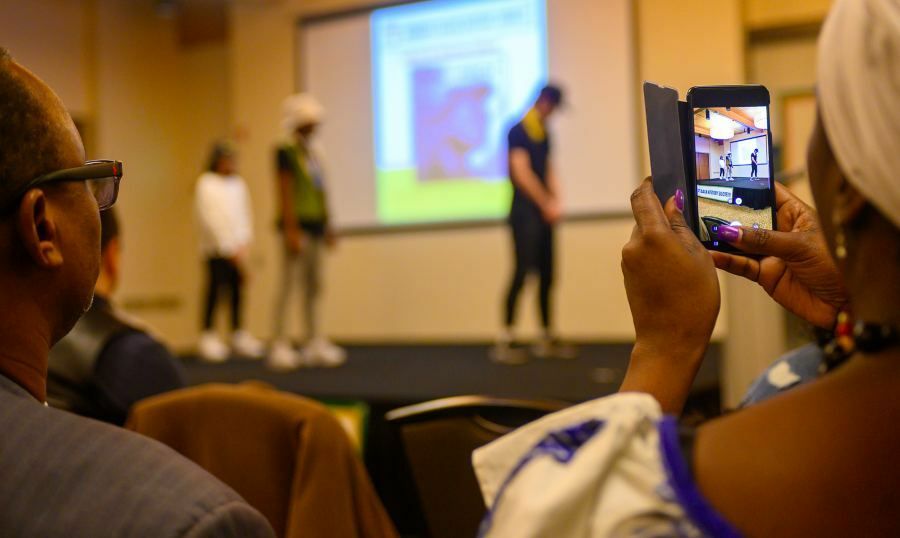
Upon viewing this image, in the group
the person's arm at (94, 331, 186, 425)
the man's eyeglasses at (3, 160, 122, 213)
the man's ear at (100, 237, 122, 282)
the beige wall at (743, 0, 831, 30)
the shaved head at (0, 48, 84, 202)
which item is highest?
the beige wall at (743, 0, 831, 30)

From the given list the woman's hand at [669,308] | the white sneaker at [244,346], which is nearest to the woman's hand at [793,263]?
the woman's hand at [669,308]

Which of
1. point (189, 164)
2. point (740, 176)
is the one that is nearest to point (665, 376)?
point (740, 176)

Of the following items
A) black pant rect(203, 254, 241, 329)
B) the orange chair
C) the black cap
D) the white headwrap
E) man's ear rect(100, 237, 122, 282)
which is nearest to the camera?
the white headwrap

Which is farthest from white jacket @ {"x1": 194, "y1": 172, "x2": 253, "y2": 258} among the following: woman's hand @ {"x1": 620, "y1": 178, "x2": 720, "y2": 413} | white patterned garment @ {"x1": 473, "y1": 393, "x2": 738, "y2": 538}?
white patterned garment @ {"x1": 473, "y1": 393, "x2": 738, "y2": 538}

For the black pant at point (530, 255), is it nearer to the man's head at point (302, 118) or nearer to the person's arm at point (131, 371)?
the man's head at point (302, 118)

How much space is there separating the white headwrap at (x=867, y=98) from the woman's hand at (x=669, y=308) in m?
0.16

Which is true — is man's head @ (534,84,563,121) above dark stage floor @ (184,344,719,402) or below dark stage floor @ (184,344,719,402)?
above

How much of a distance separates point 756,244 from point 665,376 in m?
0.22

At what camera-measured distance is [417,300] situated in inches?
238

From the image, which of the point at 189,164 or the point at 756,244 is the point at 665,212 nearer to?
the point at 756,244

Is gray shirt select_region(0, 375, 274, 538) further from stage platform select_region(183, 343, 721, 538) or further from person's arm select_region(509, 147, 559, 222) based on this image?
person's arm select_region(509, 147, 559, 222)

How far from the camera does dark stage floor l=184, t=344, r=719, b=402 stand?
351 cm

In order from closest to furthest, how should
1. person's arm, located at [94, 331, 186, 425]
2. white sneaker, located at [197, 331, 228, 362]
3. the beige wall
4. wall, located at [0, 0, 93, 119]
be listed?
1. person's arm, located at [94, 331, 186, 425]
2. the beige wall
3. white sneaker, located at [197, 331, 228, 362]
4. wall, located at [0, 0, 93, 119]

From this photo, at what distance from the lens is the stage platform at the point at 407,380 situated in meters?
2.84
